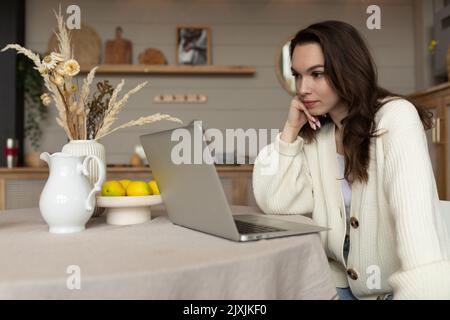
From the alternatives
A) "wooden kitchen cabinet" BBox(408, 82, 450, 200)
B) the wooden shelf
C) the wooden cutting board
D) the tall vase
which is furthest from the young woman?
the wooden cutting board

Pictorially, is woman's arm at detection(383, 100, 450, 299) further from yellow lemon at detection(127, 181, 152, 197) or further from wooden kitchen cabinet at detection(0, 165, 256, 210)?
wooden kitchen cabinet at detection(0, 165, 256, 210)

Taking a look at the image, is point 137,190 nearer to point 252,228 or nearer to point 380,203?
point 252,228

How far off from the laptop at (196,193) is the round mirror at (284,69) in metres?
2.78

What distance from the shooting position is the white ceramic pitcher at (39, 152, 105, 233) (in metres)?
1.08

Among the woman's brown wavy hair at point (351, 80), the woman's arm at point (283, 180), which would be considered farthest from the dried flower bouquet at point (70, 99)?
the woman's brown wavy hair at point (351, 80)

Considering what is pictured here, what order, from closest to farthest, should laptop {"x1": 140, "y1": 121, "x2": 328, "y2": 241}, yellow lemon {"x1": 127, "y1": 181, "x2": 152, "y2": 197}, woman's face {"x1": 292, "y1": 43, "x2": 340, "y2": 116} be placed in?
laptop {"x1": 140, "y1": 121, "x2": 328, "y2": 241} → yellow lemon {"x1": 127, "y1": 181, "x2": 152, "y2": 197} → woman's face {"x1": 292, "y1": 43, "x2": 340, "y2": 116}

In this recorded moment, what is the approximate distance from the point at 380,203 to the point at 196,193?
0.58 m

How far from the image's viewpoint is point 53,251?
0.89m

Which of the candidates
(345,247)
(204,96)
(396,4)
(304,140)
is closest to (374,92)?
(304,140)

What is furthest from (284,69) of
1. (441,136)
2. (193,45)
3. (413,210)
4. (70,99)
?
(413,210)

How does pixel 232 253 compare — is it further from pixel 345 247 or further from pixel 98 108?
pixel 98 108

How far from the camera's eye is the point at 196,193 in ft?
3.27

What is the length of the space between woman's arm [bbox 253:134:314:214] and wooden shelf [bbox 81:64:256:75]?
2.30 metres

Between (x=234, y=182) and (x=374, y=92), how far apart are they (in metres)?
1.99
